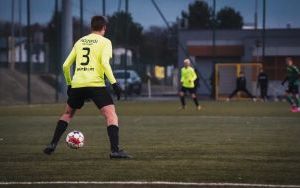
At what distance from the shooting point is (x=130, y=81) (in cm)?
4122

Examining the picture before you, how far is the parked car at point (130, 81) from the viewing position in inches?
1581

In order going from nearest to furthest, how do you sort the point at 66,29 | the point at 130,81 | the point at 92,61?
the point at 92,61
the point at 66,29
the point at 130,81

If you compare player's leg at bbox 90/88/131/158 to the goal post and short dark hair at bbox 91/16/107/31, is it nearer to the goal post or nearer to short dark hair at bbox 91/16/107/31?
short dark hair at bbox 91/16/107/31

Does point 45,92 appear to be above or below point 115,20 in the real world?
below

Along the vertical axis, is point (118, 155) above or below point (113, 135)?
below

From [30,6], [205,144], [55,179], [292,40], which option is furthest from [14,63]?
[55,179]

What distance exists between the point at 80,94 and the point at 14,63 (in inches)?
1196

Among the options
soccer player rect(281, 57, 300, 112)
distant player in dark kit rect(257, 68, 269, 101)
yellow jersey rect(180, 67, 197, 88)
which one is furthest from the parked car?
soccer player rect(281, 57, 300, 112)

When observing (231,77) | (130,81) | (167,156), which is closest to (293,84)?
(167,156)

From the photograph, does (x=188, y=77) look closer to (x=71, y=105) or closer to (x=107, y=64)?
(x=71, y=105)

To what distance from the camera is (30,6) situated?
34531 mm

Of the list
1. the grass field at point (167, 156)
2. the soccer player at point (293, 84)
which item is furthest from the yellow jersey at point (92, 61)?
the soccer player at point (293, 84)

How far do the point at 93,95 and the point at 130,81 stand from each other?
31.6 m

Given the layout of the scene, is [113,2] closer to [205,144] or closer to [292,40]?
[292,40]
